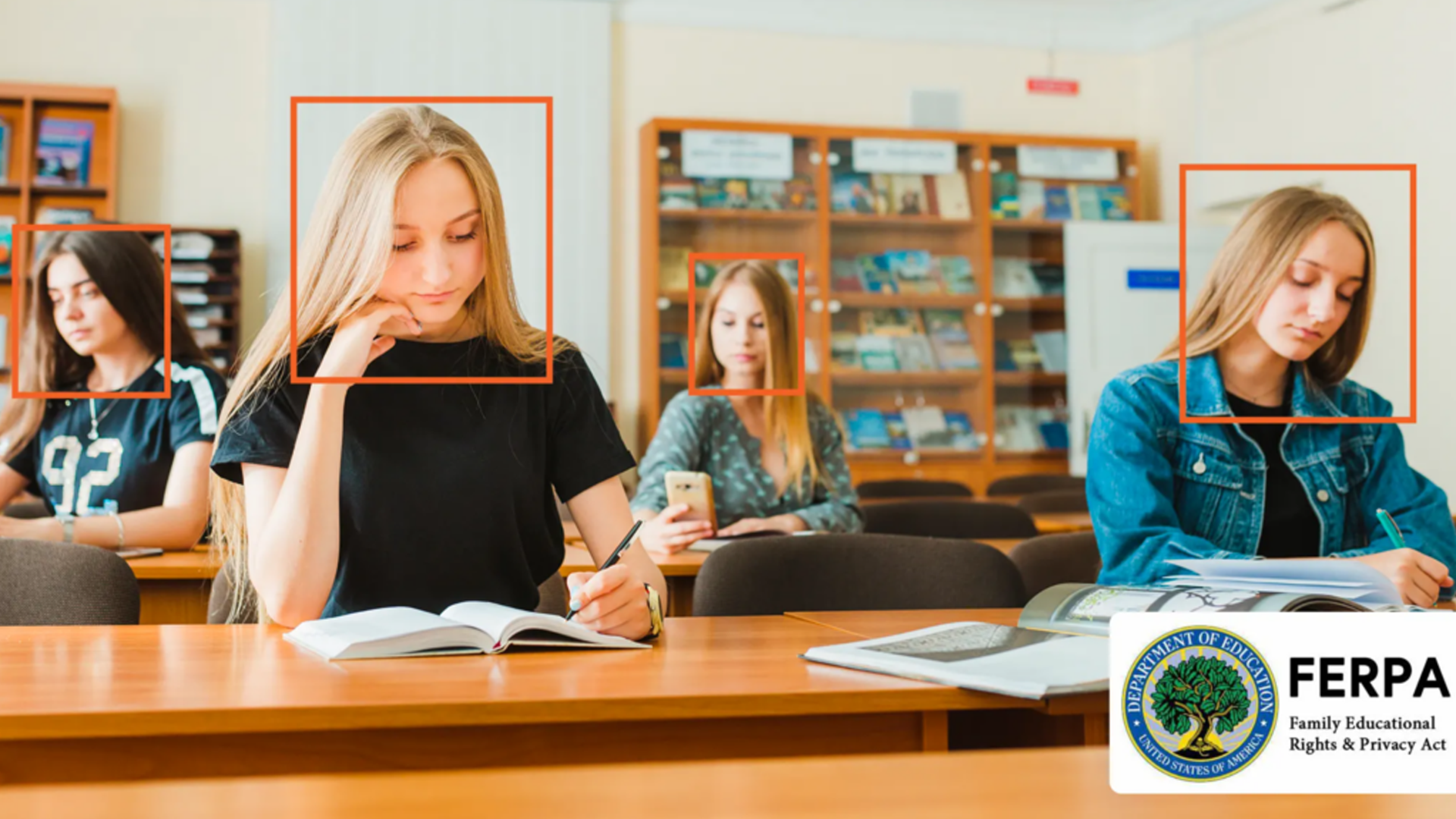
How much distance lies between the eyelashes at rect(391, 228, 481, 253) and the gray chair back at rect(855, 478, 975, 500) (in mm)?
3176

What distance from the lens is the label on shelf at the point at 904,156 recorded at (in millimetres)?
5855

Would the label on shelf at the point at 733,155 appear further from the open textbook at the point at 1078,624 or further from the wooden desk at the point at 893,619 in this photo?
the open textbook at the point at 1078,624

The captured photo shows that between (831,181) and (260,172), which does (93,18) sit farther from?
(831,181)

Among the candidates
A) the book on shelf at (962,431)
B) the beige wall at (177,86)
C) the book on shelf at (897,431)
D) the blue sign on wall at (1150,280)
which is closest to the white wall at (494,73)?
the beige wall at (177,86)

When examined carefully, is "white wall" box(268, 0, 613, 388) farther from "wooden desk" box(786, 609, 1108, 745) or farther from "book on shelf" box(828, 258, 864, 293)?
"wooden desk" box(786, 609, 1108, 745)

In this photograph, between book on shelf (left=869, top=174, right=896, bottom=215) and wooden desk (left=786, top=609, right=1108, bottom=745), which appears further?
book on shelf (left=869, top=174, right=896, bottom=215)

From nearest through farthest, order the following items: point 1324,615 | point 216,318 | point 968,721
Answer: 1. point 1324,615
2. point 968,721
3. point 216,318

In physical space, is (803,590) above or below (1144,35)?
below

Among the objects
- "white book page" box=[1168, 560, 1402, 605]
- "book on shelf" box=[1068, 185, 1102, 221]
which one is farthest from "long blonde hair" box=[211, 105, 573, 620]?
"book on shelf" box=[1068, 185, 1102, 221]

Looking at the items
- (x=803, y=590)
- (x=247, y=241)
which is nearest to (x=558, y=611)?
(x=803, y=590)

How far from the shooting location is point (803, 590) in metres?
1.97

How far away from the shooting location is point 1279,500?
191cm

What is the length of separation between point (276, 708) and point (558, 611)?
0.85 meters

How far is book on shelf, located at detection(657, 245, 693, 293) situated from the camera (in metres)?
5.75
